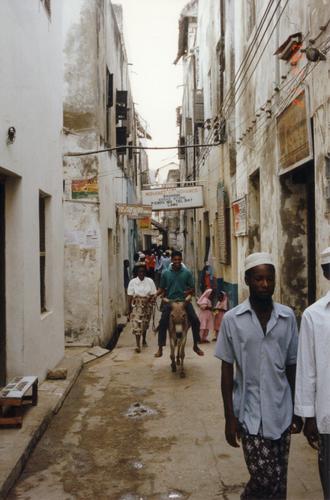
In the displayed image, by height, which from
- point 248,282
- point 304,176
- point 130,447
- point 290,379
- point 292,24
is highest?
point 292,24

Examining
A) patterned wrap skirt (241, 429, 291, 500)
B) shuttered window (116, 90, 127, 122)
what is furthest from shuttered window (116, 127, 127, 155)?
patterned wrap skirt (241, 429, 291, 500)

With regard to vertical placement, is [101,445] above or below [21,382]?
below

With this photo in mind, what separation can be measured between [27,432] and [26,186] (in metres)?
2.93

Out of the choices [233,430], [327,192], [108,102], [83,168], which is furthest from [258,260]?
[108,102]

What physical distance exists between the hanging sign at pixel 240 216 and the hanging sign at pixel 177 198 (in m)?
4.82

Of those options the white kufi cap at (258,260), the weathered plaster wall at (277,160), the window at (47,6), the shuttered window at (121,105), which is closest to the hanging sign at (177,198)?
the shuttered window at (121,105)

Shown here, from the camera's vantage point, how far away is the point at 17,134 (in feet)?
20.9

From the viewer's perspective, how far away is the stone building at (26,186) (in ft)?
20.1

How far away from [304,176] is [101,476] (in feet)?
14.2

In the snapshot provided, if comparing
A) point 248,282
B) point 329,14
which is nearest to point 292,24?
point 329,14

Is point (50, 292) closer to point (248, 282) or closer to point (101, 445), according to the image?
point (101, 445)

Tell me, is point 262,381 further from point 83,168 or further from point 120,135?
point 120,135

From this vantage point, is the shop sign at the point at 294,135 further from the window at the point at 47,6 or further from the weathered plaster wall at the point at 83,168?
the weathered plaster wall at the point at 83,168

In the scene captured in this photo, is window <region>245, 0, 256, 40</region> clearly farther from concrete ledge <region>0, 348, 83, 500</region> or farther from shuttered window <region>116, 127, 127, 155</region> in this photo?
shuttered window <region>116, 127, 127, 155</region>
